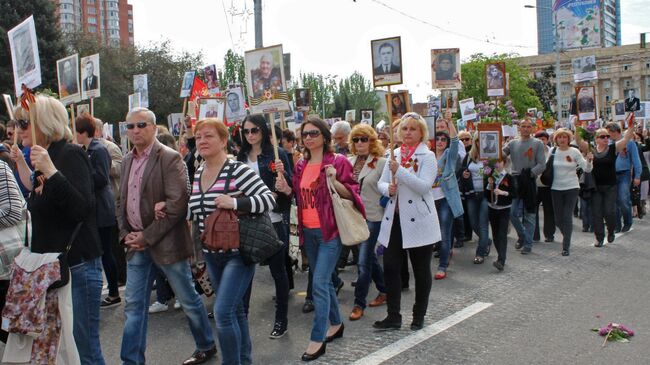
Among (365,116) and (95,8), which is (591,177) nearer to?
(365,116)

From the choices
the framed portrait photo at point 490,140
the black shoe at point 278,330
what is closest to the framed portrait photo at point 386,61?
the black shoe at point 278,330

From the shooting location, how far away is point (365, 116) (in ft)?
60.8

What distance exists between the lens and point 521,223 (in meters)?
10.2

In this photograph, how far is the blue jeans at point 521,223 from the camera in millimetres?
10023

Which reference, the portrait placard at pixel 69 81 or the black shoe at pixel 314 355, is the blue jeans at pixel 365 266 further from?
the portrait placard at pixel 69 81

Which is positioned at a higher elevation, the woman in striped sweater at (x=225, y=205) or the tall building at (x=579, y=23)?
the tall building at (x=579, y=23)

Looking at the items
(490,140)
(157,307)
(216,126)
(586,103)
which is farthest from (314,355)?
(586,103)

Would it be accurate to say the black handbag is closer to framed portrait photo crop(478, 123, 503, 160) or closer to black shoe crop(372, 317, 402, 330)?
framed portrait photo crop(478, 123, 503, 160)

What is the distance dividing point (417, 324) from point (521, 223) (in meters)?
4.76

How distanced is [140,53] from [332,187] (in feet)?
157

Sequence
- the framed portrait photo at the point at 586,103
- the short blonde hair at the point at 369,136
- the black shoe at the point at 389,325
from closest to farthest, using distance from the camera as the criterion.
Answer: the black shoe at the point at 389,325 → the short blonde hair at the point at 369,136 → the framed portrait photo at the point at 586,103

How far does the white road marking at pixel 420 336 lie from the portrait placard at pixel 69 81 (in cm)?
514

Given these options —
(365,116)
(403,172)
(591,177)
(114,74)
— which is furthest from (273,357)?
(114,74)

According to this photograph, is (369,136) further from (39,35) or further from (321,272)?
(39,35)
